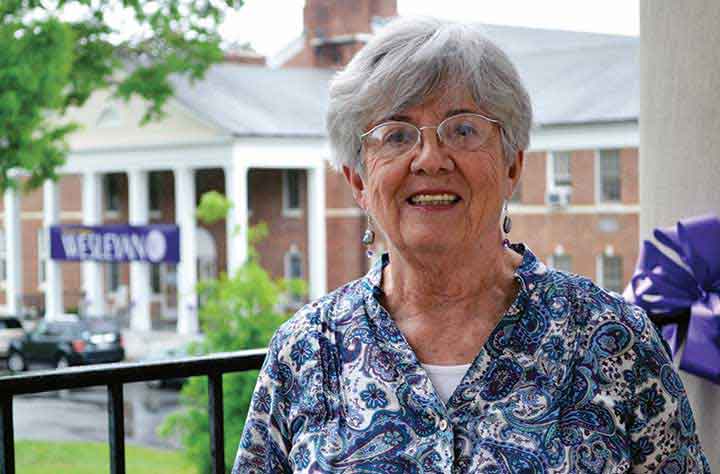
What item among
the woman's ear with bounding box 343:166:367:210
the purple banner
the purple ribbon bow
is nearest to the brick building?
the purple banner

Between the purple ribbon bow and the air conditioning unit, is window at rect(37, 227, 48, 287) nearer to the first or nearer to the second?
the air conditioning unit

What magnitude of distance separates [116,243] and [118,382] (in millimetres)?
26512

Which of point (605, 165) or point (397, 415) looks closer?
point (397, 415)

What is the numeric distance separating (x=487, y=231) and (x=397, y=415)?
28 centimetres

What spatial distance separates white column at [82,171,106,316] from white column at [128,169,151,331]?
0.99 metres

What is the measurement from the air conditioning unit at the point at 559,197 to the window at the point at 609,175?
63 cm

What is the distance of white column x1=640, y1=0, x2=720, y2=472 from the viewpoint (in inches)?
84.8

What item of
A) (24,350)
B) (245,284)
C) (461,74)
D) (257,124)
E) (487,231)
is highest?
(257,124)

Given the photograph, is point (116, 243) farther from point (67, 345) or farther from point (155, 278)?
point (67, 345)

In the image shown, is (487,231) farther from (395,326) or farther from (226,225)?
(226,225)

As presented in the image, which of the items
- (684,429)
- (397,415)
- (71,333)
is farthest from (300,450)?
(71,333)

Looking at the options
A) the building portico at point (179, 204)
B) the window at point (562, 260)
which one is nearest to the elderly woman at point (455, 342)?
the window at point (562, 260)

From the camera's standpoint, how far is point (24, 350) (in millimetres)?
21141

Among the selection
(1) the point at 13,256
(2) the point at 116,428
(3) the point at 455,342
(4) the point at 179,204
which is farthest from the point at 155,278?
(3) the point at 455,342
